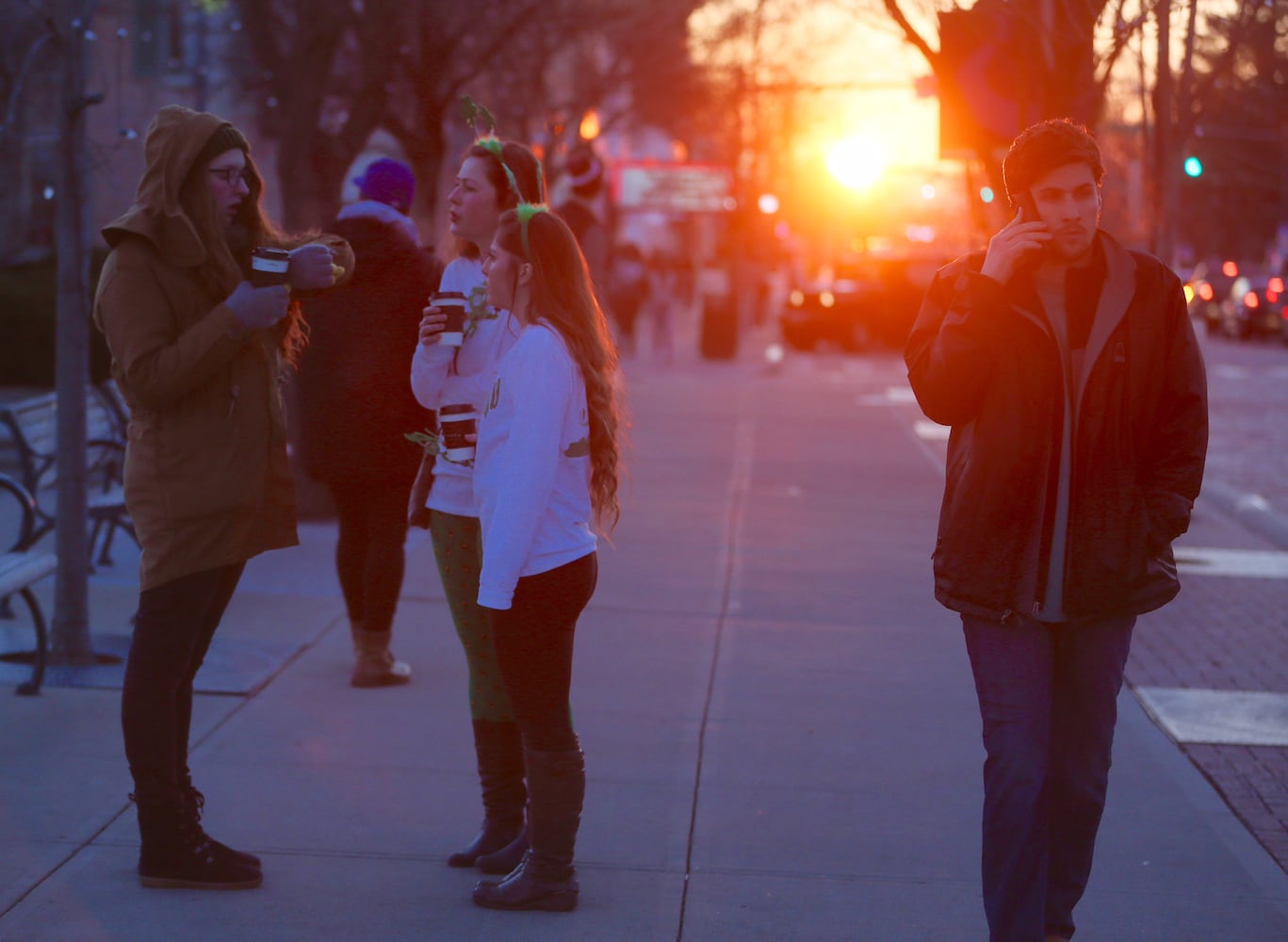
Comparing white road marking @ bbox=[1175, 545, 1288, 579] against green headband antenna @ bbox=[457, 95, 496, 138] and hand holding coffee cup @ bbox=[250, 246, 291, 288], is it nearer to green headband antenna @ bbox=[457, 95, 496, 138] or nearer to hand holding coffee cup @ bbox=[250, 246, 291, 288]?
green headband antenna @ bbox=[457, 95, 496, 138]

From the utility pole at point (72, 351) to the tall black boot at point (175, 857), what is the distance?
245 centimetres

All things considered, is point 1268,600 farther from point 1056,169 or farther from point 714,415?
point 714,415

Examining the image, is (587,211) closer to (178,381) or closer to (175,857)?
(178,381)

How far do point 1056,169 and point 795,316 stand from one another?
33.5 m

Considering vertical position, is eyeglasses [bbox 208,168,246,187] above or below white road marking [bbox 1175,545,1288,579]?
above

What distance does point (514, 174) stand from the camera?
5.19 m

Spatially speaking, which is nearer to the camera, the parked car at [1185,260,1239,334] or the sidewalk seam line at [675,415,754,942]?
the sidewalk seam line at [675,415,754,942]

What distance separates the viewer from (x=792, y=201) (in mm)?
75562

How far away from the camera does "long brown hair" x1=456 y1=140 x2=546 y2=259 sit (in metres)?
5.16

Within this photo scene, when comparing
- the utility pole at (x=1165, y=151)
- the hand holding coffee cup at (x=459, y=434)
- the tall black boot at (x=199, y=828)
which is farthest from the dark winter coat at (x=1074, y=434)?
the utility pole at (x=1165, y=151)

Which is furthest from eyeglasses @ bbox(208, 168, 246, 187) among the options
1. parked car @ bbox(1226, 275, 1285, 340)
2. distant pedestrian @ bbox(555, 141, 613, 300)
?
parked car @ bbox(1226, 275, 1285, 340)

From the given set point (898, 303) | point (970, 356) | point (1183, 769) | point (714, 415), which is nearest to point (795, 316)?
point (898, 303)

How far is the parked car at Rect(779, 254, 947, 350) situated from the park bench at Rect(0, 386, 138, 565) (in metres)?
25.1

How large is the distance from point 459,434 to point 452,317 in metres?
0.33
